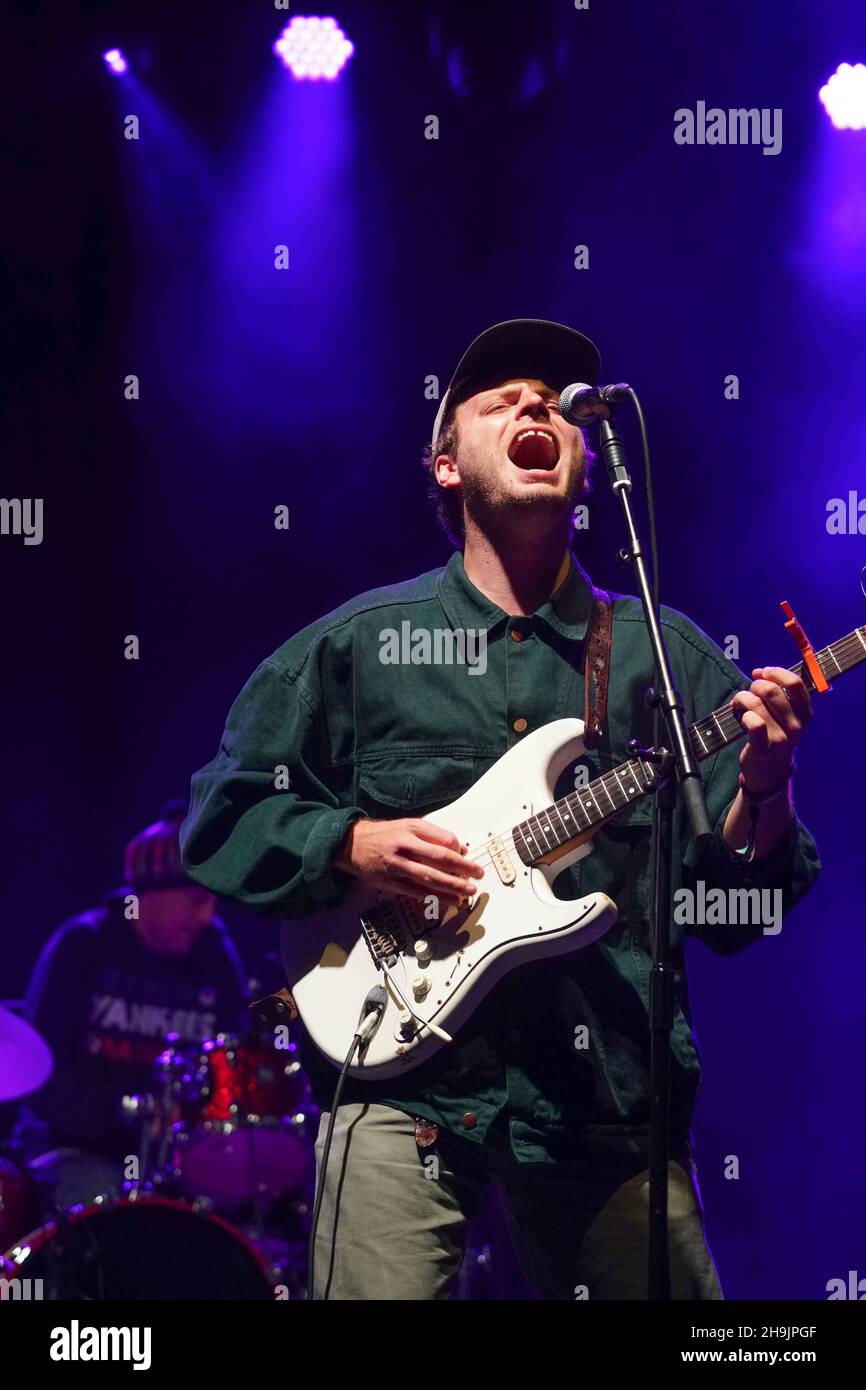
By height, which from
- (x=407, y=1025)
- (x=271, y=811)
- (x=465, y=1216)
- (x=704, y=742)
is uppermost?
(x=704, y=742)

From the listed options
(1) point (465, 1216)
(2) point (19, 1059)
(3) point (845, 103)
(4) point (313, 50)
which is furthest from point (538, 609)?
(4) point (313, 50)

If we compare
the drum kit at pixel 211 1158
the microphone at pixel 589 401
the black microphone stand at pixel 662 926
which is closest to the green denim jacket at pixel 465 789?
the black microphone stand at pixel 662 926

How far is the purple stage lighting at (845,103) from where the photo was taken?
541 centimetres

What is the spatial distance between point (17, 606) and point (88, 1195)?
227 cm

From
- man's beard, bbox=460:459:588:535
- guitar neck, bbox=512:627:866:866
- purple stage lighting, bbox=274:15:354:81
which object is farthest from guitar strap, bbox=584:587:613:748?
purple stage lighting, bbox=274:15:354:81

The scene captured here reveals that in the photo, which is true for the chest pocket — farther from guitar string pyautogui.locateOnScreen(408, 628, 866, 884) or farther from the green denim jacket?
guitar string pyautogui.locateOnScreen(408, 628, 866, 884)

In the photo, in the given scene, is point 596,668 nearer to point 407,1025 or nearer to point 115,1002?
point 407,1025

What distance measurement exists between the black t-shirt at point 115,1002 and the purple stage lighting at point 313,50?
10.8ft

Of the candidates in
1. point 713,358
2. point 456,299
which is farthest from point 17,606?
point 713,358

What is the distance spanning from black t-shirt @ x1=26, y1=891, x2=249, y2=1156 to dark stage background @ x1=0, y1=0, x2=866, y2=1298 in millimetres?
1105

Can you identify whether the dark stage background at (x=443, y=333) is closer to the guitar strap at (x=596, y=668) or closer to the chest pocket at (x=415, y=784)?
the guitar strap at (x=596, y=668)

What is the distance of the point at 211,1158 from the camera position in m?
5.15

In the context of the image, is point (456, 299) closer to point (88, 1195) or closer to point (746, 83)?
point (746, 83)

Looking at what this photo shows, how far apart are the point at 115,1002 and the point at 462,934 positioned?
2.98m
